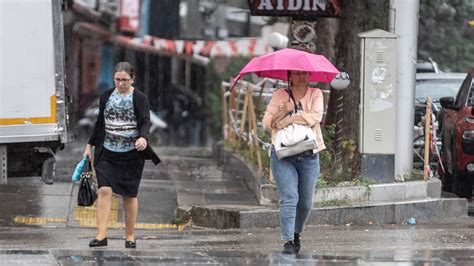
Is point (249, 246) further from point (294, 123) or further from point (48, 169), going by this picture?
point (48, 169)

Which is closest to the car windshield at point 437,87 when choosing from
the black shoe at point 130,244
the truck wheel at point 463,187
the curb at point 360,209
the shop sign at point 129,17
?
the truck wheel at point 463,187

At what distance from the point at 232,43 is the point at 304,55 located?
2101 cm

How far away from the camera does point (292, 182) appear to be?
31.0 ft

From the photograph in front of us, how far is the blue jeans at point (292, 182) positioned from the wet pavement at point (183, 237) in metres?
0.31

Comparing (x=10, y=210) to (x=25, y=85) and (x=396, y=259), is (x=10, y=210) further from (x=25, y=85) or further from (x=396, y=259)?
(x=396, y=259)

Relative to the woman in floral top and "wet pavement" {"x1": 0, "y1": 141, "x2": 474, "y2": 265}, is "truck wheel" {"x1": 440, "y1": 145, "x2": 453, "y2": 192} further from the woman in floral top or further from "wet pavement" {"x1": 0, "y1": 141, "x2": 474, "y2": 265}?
the woman in floral top

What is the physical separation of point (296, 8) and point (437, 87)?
21.3ft

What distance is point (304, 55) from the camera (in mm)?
9531

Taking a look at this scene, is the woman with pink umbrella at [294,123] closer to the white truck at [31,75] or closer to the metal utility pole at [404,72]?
the white truck at [31,75]

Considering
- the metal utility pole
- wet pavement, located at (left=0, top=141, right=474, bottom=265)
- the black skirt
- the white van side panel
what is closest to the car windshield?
wet pavement, located at (left=0, top=141, right=474, bottom=265)

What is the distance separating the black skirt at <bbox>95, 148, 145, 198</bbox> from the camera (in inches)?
382

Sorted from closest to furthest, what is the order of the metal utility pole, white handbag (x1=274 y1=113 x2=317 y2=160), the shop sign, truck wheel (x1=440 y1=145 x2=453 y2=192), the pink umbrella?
white handbag (x1=274 y1=113 x2=317 y2=160), the pink umbrella, the metal utility pole, truck wheel (x1=440 y1=145 x2=453 y2=192), the shop sign

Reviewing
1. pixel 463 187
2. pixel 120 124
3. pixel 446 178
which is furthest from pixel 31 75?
pixel 446 178

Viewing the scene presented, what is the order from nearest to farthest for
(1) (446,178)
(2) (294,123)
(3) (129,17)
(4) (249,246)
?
1. (2) (294,123)
2. (4) (249,246)
3. (1) (446,178)
4. (3) (129,17)
